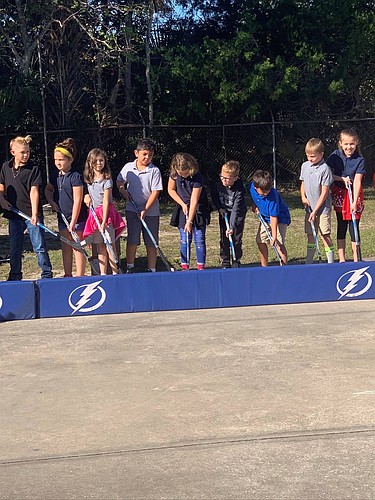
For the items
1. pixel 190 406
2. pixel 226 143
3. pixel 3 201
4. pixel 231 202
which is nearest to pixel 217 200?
pixel 231 202

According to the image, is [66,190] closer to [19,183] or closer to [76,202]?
[76,202]

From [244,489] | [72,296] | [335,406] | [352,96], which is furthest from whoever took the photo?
[352,96]

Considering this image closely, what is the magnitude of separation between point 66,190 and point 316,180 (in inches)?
109

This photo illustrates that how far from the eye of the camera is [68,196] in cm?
901

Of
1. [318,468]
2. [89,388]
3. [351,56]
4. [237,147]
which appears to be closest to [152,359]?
[89,388]

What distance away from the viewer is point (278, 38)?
2208cm

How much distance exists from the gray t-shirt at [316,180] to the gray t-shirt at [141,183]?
5.44 ft

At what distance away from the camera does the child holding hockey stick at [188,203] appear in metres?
9.14

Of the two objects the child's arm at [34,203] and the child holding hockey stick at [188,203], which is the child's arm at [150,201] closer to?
the child holding hockey stick at [188,203]

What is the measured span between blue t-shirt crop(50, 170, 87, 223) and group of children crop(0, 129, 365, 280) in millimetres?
11

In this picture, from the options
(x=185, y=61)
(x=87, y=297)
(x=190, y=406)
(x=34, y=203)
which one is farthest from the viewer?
(x=185, y=61)

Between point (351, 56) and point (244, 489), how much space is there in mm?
19146

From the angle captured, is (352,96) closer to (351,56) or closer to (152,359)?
(351,56)

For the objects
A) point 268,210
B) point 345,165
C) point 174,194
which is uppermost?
point 345,165
